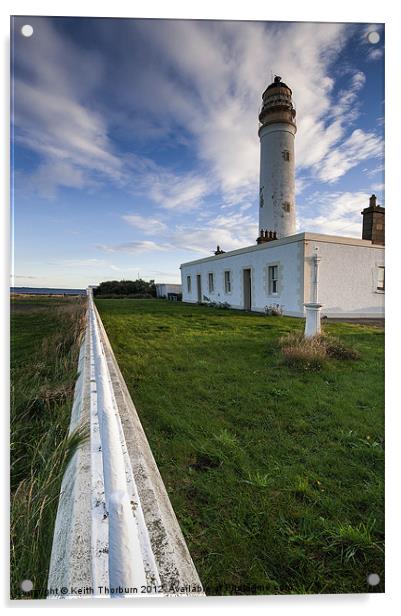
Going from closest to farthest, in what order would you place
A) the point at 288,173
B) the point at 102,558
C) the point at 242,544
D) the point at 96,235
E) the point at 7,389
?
the point at 102,558 → the point at 242,544 → the point at 7,389 → the point at 96,235 → the point at 288,173

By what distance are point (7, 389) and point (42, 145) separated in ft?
4.83

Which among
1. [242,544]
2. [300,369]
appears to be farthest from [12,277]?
[300,369]

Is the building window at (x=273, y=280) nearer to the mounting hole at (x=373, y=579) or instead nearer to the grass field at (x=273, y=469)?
the grass field at (x=273, y=469)

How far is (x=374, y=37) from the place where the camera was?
1614 mm

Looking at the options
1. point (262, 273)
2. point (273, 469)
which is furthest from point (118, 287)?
point (262, 273)

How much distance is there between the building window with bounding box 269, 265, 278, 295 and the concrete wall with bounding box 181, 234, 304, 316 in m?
0.10

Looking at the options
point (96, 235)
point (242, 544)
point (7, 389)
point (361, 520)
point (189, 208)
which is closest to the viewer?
point (242, 544)

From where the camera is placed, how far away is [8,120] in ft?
5.14

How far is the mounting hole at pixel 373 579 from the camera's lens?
113 cm

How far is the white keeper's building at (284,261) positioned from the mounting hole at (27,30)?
4039 millimetres

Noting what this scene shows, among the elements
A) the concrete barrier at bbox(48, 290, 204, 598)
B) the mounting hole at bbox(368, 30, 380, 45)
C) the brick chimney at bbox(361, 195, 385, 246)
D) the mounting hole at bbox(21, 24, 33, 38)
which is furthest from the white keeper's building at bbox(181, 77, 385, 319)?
the mounting hole at bbox(21, 24, 33, 38)

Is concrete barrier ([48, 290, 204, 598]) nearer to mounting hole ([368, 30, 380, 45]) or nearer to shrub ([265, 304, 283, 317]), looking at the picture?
mounting hole ([368, 30, 380, 45])

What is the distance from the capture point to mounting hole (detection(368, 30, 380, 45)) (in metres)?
1.61

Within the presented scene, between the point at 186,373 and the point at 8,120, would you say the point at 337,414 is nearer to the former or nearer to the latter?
the point at 186,373
